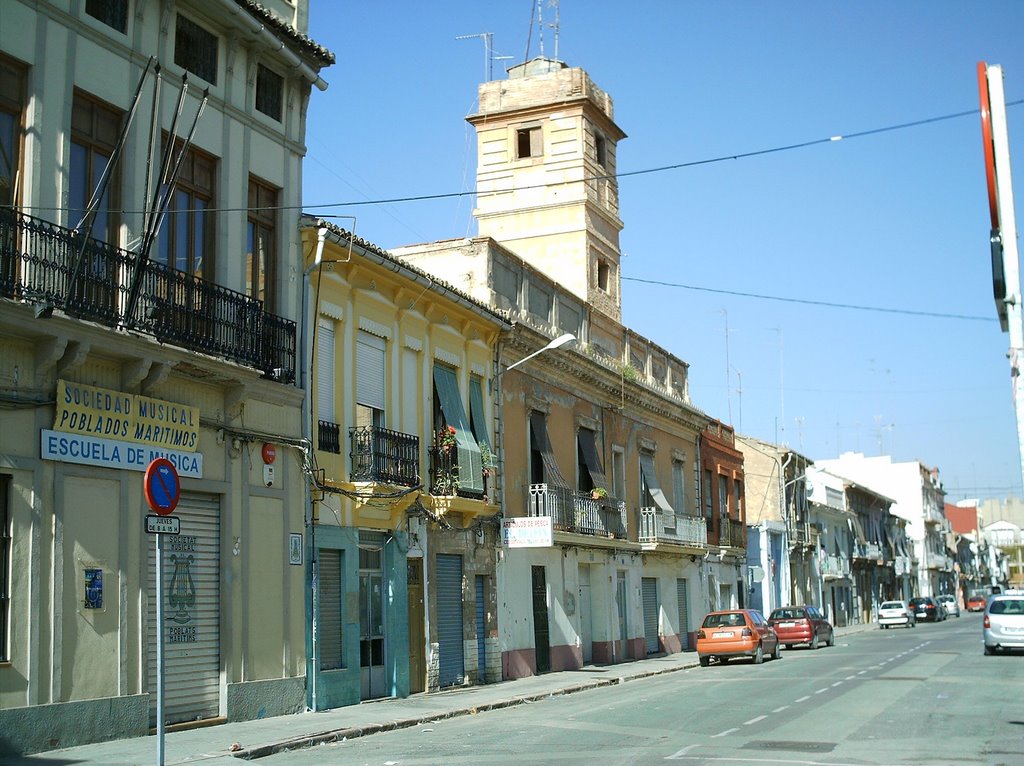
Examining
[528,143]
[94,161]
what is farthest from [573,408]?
[94,161]

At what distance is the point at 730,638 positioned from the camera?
32.6 metres

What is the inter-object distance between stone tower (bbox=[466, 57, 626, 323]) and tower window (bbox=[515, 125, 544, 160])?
0.03m

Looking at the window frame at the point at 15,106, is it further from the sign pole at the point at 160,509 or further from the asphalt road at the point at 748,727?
the asphalt road at the point at 748,727

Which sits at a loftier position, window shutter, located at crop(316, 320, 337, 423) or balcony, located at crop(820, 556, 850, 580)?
window shutter, located at crop(316, 320, 337, 423)

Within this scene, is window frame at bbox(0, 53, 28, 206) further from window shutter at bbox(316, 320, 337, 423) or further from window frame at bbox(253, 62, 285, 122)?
window shutter at bbox(316, 320, 337, 423)

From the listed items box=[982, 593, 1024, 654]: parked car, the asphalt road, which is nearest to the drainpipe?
the asphalt road

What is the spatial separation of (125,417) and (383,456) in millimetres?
6875

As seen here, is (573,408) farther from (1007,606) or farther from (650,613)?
(1007,606)

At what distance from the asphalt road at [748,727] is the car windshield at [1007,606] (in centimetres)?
523

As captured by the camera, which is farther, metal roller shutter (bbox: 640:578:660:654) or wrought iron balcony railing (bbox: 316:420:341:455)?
metal roller shutter (bbox: 640:578:660:654)

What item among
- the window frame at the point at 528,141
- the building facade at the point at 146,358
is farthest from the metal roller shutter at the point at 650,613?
the building facade at the point at 146,358

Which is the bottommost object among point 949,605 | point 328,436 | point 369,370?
point 949,605

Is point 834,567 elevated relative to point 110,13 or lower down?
lower down

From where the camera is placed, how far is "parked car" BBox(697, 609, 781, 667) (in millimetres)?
32406
